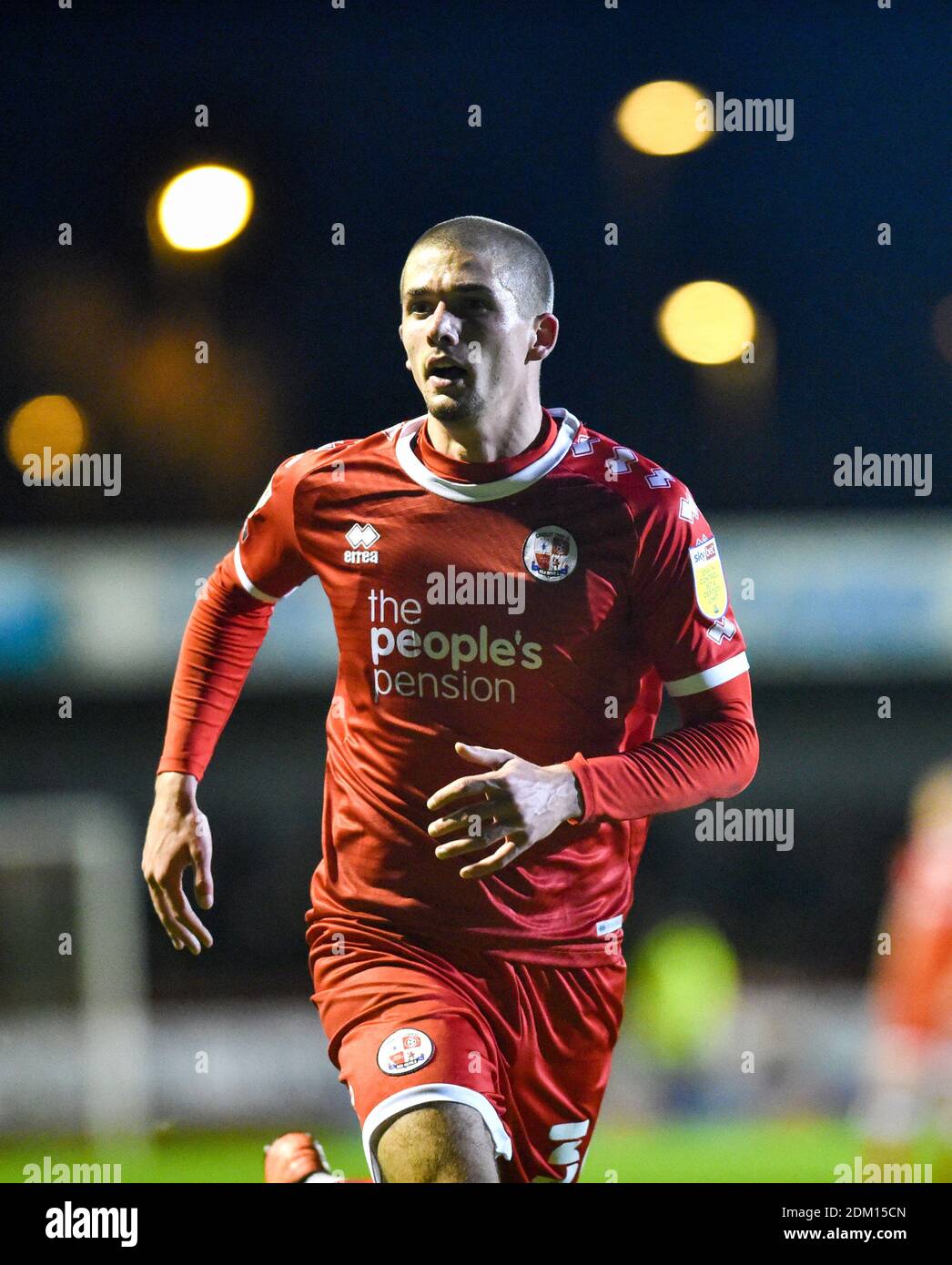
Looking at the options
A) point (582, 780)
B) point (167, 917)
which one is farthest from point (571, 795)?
point (167, 917)

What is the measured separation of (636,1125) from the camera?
11.2 feet

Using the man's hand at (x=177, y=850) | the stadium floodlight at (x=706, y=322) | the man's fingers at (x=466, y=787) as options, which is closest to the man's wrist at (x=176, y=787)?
the man's hand at (x=177, y=850)

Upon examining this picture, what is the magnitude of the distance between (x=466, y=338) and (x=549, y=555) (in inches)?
20.1

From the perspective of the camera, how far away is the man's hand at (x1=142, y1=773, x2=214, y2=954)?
3250 millimetres

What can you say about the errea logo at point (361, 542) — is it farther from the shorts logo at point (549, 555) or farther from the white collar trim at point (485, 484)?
the shorts logo at point (549, 555)

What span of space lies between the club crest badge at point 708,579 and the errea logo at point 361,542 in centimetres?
70

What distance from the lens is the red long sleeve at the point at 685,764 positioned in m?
2.88

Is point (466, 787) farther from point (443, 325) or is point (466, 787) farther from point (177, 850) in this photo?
point (443, 325)

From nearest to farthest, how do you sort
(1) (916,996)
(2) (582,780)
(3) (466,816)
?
(2) (582,780) → (3) (466,816) → (1) (916,996)

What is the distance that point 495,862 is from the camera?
9.57 feet

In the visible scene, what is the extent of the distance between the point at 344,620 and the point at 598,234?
45.3 inches

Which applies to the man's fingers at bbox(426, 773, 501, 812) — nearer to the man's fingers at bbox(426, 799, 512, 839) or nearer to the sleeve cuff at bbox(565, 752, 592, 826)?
the man's fingers at bbox(426, 799, 512, 839)

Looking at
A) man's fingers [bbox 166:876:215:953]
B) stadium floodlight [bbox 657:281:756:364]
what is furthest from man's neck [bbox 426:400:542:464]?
man's fingers [bbox 166:876:215:953]
